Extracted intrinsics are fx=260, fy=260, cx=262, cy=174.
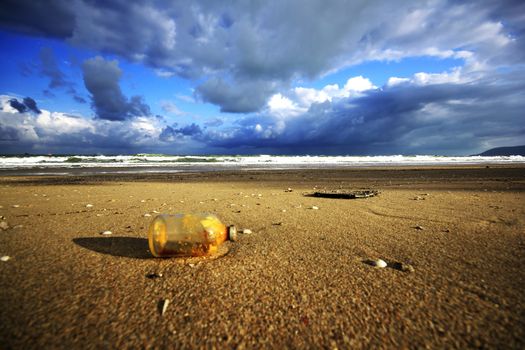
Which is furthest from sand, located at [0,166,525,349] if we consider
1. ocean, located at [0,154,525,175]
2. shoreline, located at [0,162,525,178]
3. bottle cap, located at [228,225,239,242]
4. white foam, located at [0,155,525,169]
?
white foam, located at [0,155,525,169]

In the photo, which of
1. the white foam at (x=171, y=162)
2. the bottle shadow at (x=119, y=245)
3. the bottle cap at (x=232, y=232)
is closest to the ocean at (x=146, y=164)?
the white foam at (x=171, y=162)

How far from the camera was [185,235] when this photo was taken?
1835 mm

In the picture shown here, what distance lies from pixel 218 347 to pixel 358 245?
1496 millimetres

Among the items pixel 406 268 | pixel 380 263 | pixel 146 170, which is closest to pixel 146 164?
pixel 146 170

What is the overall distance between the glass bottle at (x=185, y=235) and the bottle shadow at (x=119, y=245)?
0.15m

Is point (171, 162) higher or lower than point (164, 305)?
higher

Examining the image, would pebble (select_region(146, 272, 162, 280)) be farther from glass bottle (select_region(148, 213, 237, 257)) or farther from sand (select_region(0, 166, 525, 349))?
glass bottle (select_region(148, 213, 237, 257))

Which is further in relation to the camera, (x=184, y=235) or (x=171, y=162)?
(x=171, y=162)

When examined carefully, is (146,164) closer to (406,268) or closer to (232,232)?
(232,232)

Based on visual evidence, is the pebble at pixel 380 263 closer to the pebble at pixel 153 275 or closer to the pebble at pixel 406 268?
A: the pebble at pixel 406 268

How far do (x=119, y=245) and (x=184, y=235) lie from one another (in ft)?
2.36

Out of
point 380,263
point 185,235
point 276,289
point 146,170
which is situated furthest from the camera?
point 146,170

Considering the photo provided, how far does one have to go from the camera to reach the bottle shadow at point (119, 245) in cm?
195

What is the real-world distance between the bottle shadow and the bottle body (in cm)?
15
